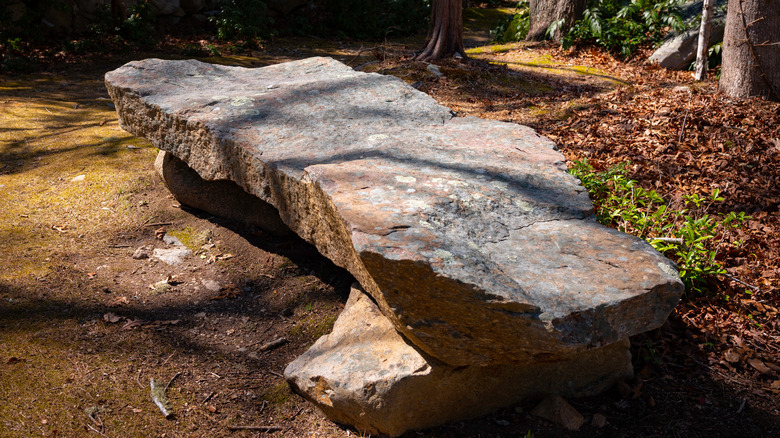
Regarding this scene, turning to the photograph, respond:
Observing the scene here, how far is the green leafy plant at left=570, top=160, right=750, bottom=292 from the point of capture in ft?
11.1

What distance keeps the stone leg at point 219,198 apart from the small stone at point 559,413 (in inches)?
86.7

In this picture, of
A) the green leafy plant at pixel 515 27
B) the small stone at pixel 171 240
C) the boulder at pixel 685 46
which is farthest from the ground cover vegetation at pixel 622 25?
the small stone at pixel 171 240

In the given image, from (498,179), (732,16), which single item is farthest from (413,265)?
(732,16)

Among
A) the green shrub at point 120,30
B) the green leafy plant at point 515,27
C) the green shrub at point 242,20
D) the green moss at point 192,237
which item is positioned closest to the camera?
the green moss at point 192,237

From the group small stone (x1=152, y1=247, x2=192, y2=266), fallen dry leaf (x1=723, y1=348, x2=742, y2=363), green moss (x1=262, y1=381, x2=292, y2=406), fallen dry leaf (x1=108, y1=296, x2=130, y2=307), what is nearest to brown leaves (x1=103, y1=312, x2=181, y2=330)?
fallen dry leaf (x1=108, y1=296, x2=130, y2=307)

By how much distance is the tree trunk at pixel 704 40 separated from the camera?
21.2ft

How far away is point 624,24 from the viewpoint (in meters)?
8.55

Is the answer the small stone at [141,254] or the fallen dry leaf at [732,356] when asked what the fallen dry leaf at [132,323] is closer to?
the small stone at [141,254]

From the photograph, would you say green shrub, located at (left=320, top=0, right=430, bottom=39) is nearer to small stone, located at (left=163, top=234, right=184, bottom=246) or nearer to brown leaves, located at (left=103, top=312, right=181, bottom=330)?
small stone, located at (left=163, top=234, right=184, bottom=246)

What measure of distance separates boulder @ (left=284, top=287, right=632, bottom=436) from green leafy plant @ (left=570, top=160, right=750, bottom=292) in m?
0.94

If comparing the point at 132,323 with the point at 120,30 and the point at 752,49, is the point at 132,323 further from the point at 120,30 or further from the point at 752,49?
the point at 120,30

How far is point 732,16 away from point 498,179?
4.16 meters

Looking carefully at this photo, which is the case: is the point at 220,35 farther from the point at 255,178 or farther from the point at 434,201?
the point at 434,201

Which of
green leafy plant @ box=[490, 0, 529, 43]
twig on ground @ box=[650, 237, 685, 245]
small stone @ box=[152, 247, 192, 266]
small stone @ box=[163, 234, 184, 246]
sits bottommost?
small stone @ box=[152, 247, 192, 266]
